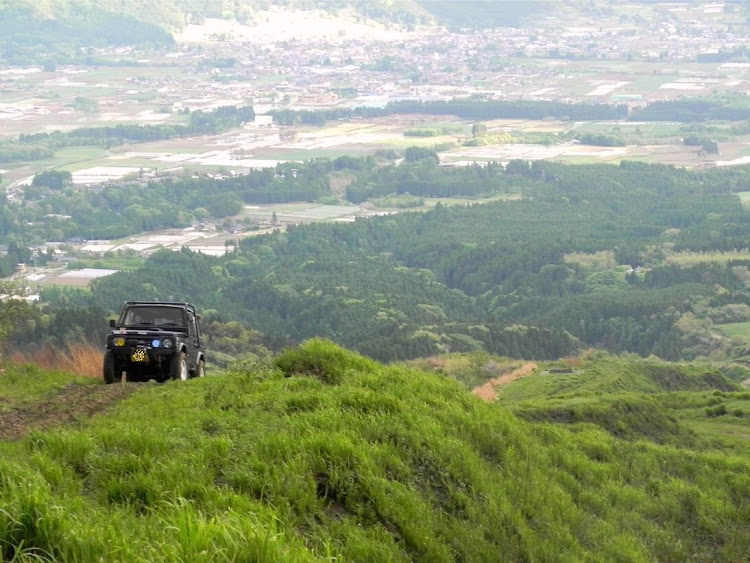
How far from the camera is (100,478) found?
11.4 m

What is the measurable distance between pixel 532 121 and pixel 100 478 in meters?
170

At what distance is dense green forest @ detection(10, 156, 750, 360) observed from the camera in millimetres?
69688

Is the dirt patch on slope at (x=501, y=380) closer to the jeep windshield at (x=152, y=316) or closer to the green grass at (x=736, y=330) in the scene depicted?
the jeep windshield at (x=152, y=316)

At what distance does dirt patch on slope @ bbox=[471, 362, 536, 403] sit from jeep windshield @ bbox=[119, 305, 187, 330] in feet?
44.1

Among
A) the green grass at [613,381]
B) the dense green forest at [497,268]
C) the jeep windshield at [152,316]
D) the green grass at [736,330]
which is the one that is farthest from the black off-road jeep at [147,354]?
the green grass at [736,330]

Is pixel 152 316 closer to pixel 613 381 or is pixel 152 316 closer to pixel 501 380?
pixel 613 381

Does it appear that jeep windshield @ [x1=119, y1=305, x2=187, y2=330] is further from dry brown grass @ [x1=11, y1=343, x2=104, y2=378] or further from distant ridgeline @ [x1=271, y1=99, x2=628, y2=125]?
distant ridgeline @ [x1=271, y1=99, x2=628, y2=125]

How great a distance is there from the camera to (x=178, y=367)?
21094 mm

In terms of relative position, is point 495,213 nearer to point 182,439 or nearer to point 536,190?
point 536,190

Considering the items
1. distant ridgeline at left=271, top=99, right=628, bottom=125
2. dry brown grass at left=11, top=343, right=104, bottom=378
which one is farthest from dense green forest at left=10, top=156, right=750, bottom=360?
distant ridgeline at left=271, top=99, right=628, bottom=125

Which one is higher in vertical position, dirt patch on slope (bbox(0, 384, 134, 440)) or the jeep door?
dirt patch on slope (bbox(0, 384, 134, 440))

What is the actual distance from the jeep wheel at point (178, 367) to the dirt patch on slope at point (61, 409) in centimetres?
164

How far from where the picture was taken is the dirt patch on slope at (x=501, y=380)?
35375mm

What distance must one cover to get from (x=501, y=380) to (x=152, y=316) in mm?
18317
